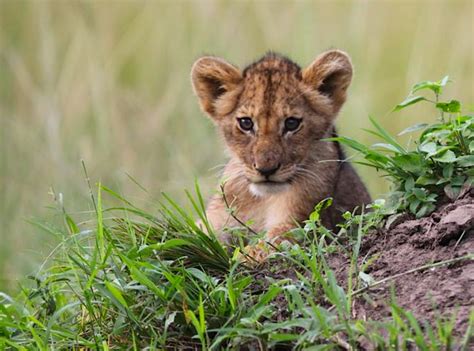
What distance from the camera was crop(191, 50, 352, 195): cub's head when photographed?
6688mm

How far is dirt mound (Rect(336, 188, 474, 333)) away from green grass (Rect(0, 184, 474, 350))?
0.08 meters

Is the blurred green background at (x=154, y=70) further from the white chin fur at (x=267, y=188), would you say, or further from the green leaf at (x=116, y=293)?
the green leaf at (x=116, y=293)

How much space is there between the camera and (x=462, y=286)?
15.0ft

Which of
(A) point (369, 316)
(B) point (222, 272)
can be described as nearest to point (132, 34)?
(B) point (222, 272)

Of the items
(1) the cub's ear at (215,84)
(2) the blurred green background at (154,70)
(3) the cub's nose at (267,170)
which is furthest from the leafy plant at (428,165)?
(2) the blurred green background at (154,70)

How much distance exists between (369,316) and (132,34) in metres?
8.37

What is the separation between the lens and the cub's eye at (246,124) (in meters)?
6.94

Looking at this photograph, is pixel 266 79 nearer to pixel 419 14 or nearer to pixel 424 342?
pixel 424 342

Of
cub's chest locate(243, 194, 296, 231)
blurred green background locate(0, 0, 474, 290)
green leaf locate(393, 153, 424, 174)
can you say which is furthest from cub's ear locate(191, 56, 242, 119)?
blurred green background locate(0, 0, 474, 290)

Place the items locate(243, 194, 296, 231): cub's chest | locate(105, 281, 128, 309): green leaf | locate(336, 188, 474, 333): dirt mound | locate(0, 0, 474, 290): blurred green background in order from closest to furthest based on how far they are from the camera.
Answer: locate(336, 188, 474, 333): dirt mound
locate(105, 281, 128, 309): green leaf
locate(243, 194, 296, 231): cub's chest
locate(0, 0, 474, 290): blurred green background

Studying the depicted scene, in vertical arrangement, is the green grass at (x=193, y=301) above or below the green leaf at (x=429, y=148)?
below

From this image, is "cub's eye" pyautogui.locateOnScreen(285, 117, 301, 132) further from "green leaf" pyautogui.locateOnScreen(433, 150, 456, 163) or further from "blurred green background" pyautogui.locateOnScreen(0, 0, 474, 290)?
"blurred green background" pyautogui.locateOnScreen(0, 0, 474, 290)

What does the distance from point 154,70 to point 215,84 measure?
4.81 m

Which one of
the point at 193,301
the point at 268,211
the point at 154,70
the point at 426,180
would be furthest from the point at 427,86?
the point at 154,70
